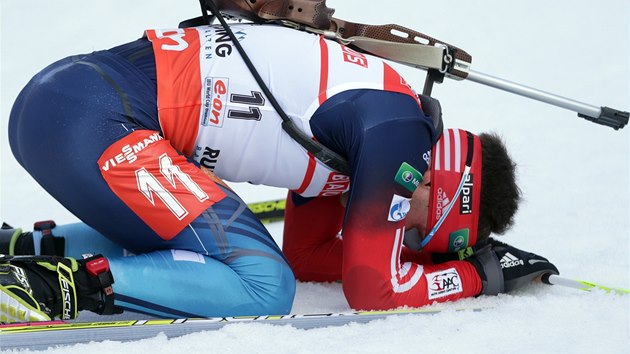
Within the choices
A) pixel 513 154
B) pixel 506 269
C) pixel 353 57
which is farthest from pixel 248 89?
pixel 513 154

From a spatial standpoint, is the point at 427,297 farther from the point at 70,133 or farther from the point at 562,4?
the point at 562,4

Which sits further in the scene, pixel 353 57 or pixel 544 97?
pixel 544 97

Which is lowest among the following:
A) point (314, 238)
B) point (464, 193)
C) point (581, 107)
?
point (314, 238)

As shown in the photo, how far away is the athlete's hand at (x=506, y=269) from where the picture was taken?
3.22 metres

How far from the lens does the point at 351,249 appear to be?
2.90m

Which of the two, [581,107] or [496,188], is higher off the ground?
[581,107]

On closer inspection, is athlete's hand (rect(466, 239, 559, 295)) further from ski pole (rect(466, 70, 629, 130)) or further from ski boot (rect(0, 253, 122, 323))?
ski boot (rect(0, 253, 122, 323))

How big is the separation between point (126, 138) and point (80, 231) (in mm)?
606

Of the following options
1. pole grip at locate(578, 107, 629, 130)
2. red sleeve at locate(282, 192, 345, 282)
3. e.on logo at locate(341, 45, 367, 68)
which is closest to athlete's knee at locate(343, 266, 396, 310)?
red sleeve at locate(282, 192, 345, 282)

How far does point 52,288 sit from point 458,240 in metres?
1.35

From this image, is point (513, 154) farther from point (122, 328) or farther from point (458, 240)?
point (122, 328)

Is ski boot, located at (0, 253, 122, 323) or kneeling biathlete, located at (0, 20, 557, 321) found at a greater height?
kneeling biathlete, located at (0, 20, 557, 321)

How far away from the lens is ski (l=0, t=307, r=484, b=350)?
2352mm

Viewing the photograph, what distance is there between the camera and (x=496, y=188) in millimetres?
3195
